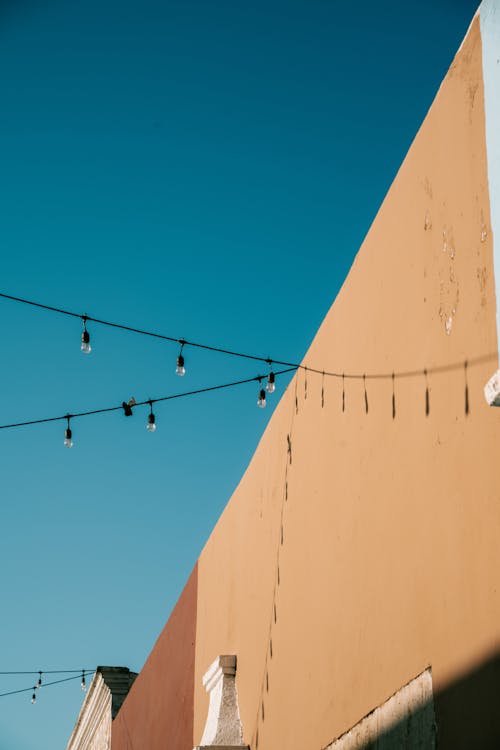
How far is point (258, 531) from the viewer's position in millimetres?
6598

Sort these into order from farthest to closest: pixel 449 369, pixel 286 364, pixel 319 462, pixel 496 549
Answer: pixel 286 364, pixel 319 462, pixel 449 369, pixel 496 549

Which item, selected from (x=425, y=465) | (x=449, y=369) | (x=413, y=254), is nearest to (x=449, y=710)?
(x=425, y=465)

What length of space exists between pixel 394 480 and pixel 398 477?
5 cm

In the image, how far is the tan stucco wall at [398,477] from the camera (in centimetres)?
347

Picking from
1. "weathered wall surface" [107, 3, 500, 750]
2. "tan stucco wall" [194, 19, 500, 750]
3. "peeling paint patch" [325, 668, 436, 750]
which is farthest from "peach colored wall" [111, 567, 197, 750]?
"peeling paint patch" [325, 668, 436, 750]

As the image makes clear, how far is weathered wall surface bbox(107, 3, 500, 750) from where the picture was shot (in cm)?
347

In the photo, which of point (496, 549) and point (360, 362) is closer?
point (496, 549)

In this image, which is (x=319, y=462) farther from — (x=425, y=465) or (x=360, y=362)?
(x=425, y=465)

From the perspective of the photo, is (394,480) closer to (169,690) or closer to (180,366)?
(180,366)

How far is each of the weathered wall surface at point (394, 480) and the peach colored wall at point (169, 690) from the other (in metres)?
1.69

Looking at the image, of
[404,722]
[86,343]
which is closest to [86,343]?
[86,343]

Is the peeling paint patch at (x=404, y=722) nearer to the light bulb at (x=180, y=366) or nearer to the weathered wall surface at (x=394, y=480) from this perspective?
the weathered wall surface at (x=394, y=480)

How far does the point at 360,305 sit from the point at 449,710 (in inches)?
81.9

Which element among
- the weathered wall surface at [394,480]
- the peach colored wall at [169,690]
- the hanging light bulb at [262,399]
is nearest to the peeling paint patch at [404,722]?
the weathered wall surface at [394,480]
